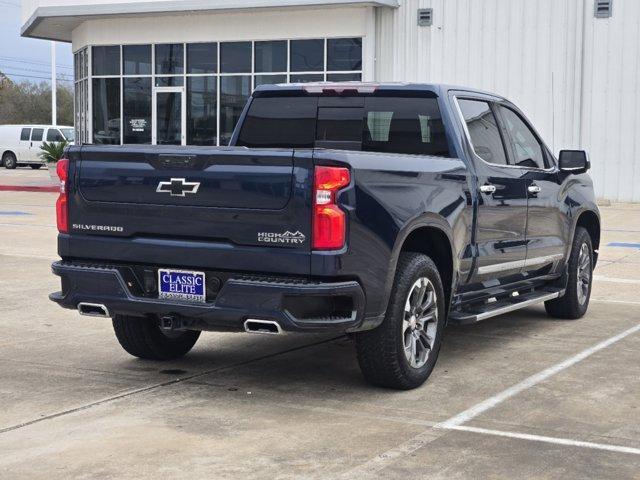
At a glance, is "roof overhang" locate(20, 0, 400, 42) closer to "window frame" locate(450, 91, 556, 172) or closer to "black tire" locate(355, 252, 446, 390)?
"window frame" locate(450, 91, 556, 172)

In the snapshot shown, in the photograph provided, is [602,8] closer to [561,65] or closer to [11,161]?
[561,65]

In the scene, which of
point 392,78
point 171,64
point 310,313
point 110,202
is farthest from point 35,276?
point 171,64

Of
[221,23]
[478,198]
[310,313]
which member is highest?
[221,23]

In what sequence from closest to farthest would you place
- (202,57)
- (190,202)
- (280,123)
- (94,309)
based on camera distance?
(190,202) → (94,309) → (280,123) → (202,57)

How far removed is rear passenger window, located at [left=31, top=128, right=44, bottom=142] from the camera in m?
46.7

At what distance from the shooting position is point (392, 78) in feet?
94.6

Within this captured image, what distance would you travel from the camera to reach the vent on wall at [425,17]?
2847 centimetres

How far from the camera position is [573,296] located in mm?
9562

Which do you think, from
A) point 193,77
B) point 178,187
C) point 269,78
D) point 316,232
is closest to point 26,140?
point 193,77

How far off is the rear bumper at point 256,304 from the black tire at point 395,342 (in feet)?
1.15

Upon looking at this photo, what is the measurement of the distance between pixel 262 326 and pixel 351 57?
23.6 metres

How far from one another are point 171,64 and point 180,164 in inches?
1008

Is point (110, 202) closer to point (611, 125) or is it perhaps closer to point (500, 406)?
point (500, 406)

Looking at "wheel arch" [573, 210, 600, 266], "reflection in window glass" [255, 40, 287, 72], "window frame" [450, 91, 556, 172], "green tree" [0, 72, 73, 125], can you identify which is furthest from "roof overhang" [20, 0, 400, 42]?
"green tree" [0, 72, 73, 125]
